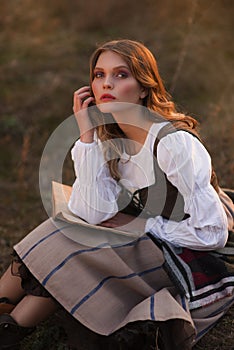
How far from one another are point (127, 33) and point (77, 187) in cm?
462

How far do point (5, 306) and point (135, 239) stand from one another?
0.68 meters

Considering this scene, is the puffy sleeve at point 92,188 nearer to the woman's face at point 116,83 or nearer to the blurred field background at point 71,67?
the woman's face at point 116,83

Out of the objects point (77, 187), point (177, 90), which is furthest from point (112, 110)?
point (177, 90)

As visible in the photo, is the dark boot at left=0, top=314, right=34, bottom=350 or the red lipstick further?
the red lipstick

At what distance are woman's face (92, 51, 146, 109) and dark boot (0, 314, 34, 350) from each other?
3.36 feet

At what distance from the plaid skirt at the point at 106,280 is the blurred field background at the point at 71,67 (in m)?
1.04

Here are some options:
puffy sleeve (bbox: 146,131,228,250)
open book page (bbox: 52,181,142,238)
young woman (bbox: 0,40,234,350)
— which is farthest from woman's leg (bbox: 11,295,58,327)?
puffy sleeve (bbox: 146,131,228,250)

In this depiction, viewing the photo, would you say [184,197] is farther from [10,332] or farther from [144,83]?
[10,332]

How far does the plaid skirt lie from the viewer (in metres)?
2.28

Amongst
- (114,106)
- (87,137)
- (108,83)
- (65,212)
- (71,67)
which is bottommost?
(71,67)

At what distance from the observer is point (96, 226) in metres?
2.41

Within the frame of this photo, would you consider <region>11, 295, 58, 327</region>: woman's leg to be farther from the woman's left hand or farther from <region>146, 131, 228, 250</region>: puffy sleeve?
<region>146, 131, 228, 250</region>: puffy sleeve

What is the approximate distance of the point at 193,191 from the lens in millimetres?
2361

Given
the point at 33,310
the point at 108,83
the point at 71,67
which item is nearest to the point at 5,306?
the point at 33,310
